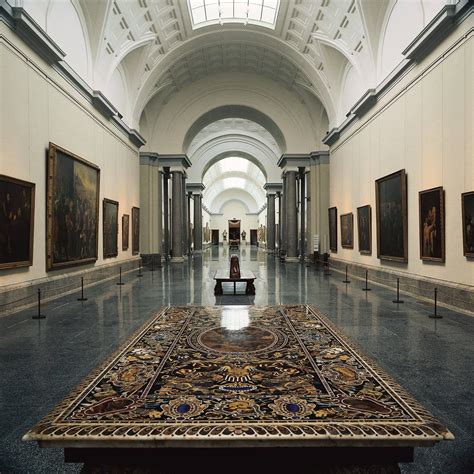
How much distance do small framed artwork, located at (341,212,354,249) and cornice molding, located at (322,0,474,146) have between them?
4756mm

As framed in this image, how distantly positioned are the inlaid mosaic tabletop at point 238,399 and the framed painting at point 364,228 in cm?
913

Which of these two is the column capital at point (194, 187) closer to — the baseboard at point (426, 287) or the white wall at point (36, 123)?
the white wall at point (36, 123)

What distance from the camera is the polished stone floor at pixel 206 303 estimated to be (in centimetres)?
289

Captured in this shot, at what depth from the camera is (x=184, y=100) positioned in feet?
75.7

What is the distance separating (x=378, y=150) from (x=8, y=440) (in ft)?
43.7

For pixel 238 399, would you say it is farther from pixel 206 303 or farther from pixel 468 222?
pixel 468 222

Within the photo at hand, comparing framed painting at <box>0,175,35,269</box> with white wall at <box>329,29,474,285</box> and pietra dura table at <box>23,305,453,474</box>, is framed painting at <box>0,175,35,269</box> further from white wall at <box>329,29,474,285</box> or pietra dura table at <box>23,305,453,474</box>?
white wall at <box>329,29,474,285</box>

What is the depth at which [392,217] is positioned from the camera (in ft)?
39.0

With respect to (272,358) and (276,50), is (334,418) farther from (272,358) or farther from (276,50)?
(276,50)

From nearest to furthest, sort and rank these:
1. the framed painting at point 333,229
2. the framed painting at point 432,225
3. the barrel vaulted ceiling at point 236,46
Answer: the framed painting at point 432,225, the barrel vaulted ceiling at point 236,46, the framed painting at point 333,229

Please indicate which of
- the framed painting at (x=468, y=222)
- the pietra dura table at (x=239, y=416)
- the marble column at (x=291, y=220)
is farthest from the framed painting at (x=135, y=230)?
the framed painting at (x=468, y=222)

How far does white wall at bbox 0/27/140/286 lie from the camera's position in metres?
8.16

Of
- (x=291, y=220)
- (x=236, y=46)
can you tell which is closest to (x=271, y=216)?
(x=291, y=220)

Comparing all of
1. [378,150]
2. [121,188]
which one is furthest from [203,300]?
[121,188]
